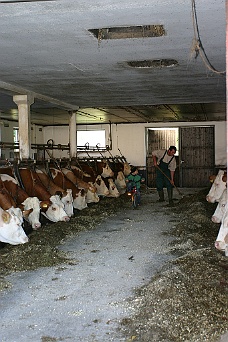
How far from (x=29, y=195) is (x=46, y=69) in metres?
2.69

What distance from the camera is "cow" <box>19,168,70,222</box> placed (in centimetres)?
880

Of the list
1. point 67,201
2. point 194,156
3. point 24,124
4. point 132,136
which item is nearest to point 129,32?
point 67,201

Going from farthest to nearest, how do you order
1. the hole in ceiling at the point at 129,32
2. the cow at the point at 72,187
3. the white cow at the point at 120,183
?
the white cow at the point at 120,183
the cow at the point at 72,187
the hole in ceiling at the point at 129,32

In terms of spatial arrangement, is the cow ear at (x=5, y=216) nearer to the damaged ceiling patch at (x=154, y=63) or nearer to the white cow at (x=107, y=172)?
the damaged ceiling patch at (x=154, y=63)

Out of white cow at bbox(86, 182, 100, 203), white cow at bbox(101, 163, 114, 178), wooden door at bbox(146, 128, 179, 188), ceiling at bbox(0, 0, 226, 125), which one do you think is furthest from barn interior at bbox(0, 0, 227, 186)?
wooden door at bbox(146, 128, 179, 188)

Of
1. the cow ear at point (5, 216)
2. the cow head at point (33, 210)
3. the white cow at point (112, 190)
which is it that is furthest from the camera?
the white cow at point (112, 190)

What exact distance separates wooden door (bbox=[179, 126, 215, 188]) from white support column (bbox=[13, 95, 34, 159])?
9.33 m

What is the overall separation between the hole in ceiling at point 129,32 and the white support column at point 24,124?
4.94 m

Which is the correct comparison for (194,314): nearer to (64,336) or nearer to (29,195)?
(64,336)

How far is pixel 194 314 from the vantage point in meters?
4.09

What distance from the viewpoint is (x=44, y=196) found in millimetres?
8930

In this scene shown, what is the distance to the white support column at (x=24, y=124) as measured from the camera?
33.4 feet

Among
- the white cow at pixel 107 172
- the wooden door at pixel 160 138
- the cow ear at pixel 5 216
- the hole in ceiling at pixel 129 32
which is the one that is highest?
the hole in ceiling at pixel 129 32

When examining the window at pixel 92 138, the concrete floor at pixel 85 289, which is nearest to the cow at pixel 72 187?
the concrete floor at pixel 85 289
